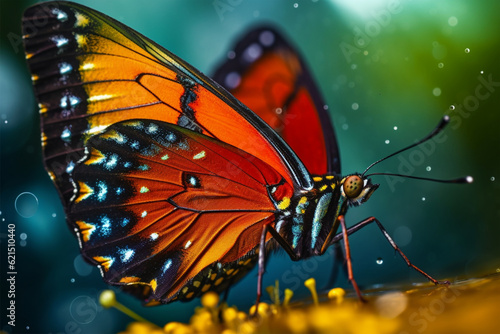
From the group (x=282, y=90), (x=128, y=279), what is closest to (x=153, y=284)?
(x=128, y=279)

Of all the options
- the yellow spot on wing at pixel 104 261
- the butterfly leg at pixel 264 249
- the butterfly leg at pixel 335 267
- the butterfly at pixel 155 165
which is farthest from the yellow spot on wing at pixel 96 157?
the butterfly leg at pixel 335 267

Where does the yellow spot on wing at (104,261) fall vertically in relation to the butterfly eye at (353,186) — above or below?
below

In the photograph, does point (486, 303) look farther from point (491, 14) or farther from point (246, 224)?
point (491, 14)

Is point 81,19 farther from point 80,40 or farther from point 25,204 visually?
point 25,204

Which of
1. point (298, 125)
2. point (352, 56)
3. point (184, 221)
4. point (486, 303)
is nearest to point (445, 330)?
point (486, 303)

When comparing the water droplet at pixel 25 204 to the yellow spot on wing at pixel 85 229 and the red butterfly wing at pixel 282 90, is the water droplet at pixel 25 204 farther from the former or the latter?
the red butterfly wing at pixel 282 90

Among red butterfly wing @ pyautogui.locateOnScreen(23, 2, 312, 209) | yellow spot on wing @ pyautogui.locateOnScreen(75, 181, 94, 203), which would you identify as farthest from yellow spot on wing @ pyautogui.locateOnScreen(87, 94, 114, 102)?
yellow spot on wing @ pyautogui.locateOnScreen(75, 181, 94, 203)

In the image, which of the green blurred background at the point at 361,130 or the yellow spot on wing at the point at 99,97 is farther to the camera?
the green blurred background at the point at 361,130
